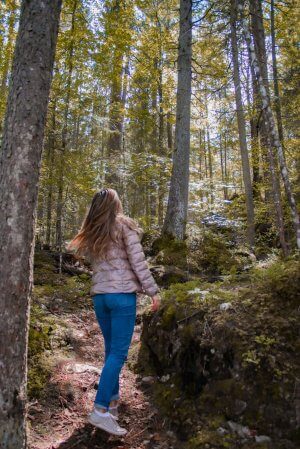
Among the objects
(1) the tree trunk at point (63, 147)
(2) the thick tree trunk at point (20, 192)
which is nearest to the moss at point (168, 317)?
(2) the thick tree trunk at point (20, 192)

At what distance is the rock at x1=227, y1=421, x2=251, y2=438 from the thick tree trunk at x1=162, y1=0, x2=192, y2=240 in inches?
313

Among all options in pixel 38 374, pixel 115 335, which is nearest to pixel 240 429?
pixel 115 335

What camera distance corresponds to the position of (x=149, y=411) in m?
3.99

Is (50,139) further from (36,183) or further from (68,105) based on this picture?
(36,183)

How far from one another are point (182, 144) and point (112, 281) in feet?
28.2

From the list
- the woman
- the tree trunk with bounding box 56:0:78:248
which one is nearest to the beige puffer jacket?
the woman

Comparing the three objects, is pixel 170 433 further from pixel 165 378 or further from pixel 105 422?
pixel 165 378

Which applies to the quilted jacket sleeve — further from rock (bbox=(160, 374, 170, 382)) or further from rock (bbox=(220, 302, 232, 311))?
rock (bbox=(160, 374, 170, 382))

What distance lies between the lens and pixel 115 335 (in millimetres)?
3617

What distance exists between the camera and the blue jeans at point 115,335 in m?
3.49

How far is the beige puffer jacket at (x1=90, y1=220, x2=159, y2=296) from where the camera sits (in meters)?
3.64

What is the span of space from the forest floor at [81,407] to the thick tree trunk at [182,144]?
5808 millimetres

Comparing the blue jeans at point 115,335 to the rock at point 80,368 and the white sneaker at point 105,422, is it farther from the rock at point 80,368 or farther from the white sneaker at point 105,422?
the rock at point 80,368

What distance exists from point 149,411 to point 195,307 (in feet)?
4.33
